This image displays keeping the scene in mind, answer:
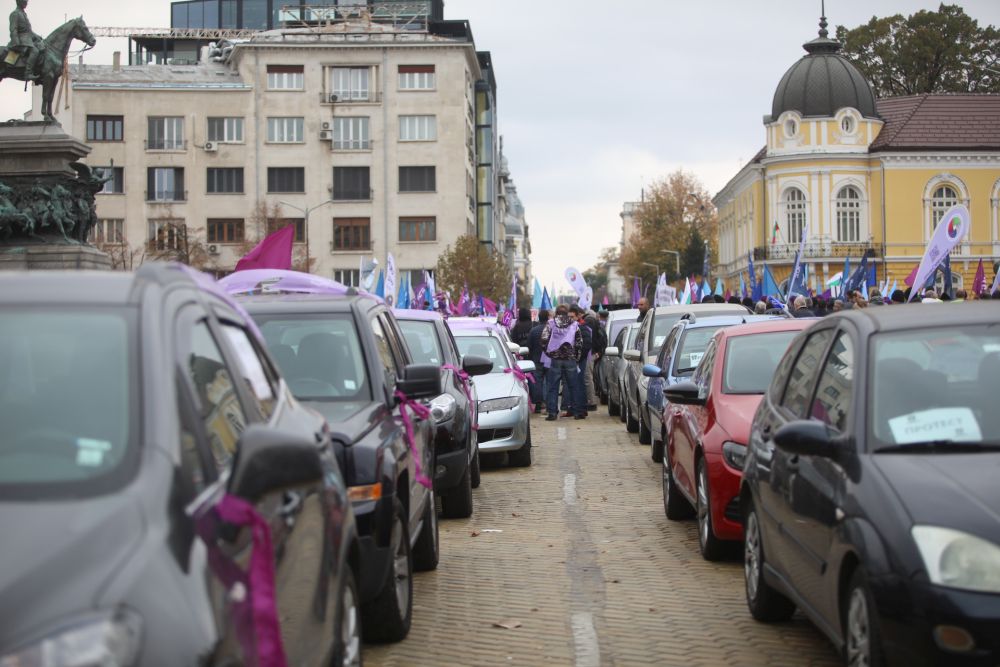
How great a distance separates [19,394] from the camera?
362 centimetres

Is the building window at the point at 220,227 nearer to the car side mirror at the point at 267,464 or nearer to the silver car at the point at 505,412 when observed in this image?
the silver car at the point at 505,412

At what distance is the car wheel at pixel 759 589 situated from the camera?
23.2ft

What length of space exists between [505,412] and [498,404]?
0.13m

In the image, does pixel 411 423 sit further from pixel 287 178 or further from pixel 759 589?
pixel 287 178

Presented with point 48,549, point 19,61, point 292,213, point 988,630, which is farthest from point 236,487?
point 292,213

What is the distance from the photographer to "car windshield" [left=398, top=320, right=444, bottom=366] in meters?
13.3

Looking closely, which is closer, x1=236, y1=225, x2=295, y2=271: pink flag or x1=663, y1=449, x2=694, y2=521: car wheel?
x1=663, y1=449, x2=694, y2=521: car wheel

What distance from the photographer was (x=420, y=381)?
754 cm

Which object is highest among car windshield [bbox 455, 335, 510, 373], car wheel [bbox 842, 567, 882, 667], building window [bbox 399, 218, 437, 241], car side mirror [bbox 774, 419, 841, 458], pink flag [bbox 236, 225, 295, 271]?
building window [bbox 399, 218, 437, 241]

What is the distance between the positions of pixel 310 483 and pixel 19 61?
78.8 ft

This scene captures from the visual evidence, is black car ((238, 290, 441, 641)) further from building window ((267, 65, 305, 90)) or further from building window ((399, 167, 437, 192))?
building window ((267, 65, 305, 90))

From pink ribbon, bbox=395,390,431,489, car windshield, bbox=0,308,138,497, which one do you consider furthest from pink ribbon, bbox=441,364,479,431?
car windshield, bbox=0,308,138,497

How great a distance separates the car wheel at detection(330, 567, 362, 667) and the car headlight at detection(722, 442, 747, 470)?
4254 mm

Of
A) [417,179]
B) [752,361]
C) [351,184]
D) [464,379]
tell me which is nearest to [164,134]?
[351,184]
